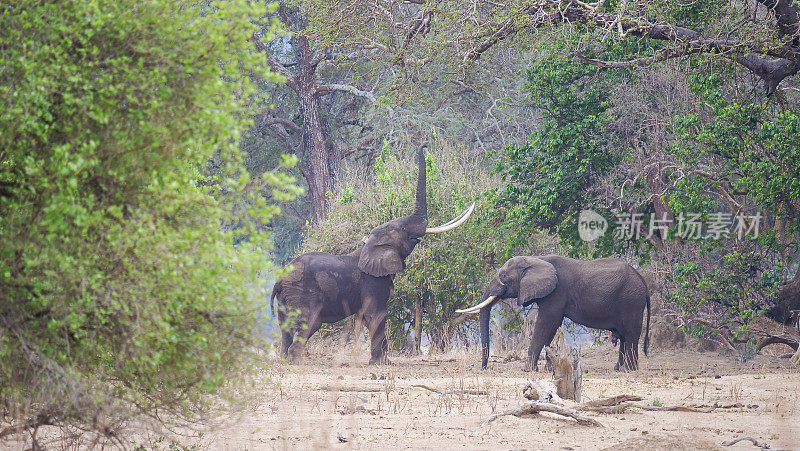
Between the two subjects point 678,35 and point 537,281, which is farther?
point 537,281

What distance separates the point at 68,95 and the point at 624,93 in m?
13.3

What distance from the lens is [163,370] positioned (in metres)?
5.93

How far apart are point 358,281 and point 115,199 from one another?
473 inches

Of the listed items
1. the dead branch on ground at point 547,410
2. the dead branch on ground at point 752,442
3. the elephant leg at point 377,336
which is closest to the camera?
the dead branch on ground at point 752,442

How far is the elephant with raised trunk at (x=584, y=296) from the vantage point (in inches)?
648

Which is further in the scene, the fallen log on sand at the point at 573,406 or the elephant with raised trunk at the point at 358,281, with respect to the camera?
the elephant with raised trunk at the point at 358,281

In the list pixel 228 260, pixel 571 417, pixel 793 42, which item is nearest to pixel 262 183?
pixel 228 260

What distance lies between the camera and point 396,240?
17.1 m

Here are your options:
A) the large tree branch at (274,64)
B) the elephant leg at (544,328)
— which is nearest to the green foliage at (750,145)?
the elephant leg at (544,328)

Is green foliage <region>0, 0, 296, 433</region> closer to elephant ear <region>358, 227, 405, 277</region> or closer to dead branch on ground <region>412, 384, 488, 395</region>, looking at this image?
dead branch on ground <region>412, 384, 488, 395</region>

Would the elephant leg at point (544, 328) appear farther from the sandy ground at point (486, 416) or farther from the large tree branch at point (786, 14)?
the large tree branch at point (786, 14)

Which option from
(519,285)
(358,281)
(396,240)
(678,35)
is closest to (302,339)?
(358,281)

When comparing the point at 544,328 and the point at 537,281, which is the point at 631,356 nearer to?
the point at 544,328

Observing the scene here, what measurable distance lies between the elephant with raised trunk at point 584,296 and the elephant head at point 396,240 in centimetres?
160
